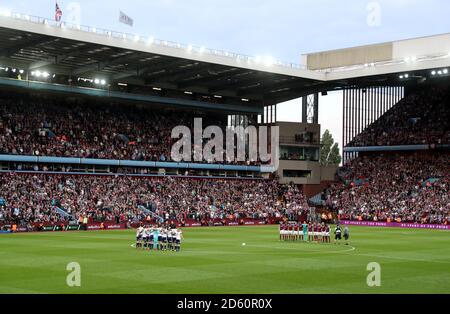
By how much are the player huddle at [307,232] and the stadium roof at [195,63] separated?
24904mm

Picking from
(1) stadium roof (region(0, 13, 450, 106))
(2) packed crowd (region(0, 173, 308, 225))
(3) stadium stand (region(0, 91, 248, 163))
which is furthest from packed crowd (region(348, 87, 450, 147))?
(3) stadium stand (region(0, 91, 248, 163))

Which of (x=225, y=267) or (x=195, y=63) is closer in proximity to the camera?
(x=225, y=267)

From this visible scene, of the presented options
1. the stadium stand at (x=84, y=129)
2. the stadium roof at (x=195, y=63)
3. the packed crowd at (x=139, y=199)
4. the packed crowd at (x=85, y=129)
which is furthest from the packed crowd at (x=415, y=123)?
the stadium stand at (x=84, y=129)

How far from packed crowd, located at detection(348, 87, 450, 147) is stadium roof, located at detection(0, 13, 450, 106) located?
18.5ft

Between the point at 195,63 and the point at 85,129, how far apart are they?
15.1 meters

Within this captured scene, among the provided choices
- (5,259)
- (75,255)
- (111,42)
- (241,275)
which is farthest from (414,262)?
(111,42)

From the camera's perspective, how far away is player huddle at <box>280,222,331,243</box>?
145 feet

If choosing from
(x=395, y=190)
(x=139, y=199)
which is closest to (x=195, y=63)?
(x=139, y=199)

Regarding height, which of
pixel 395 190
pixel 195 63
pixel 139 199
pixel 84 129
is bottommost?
pixel 139 199

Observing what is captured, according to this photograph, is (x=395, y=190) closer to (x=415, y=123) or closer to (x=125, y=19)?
(x=415, y=123)

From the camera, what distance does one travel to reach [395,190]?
78875 millimetres

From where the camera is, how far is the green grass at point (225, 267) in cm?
2288

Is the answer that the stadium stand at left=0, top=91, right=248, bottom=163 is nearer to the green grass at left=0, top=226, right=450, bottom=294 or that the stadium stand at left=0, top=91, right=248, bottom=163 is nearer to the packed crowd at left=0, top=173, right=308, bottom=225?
the packed crowd at left=0, top=173, right=308, bottom=225
